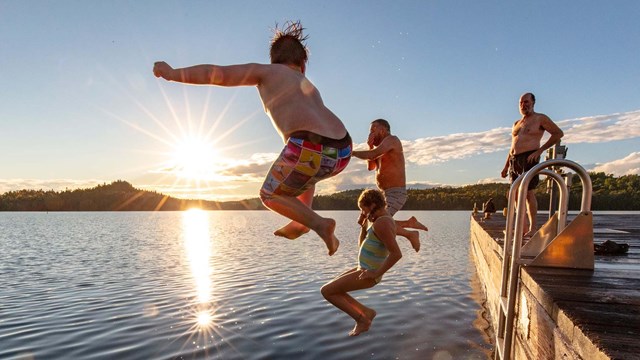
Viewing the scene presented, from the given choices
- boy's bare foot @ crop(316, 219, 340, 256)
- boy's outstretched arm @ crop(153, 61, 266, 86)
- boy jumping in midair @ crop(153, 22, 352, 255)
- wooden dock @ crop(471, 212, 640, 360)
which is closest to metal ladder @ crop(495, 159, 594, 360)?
wooden dock @ crop(471, 212, 640, 360)

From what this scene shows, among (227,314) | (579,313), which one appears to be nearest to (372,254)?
(579,313)

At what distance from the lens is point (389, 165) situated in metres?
4.56

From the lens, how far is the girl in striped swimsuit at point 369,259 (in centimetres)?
370

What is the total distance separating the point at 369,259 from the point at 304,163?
121 cm

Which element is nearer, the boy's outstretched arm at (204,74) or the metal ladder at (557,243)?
the boy's outstretched arm at (204,74)

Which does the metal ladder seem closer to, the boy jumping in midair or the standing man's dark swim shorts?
the standing man's dark swim shorts

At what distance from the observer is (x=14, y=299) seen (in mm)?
16922

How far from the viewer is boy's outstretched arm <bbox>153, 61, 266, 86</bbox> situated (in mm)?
2934

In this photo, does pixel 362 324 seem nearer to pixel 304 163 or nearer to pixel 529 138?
pixel 304 163

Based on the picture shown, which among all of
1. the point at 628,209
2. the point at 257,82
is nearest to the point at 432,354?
the point at 257,82

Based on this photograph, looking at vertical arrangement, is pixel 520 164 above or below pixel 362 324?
above

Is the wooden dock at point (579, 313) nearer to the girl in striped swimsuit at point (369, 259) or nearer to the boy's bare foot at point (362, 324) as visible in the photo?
the girl in striped swimsuit at point (369, 259)

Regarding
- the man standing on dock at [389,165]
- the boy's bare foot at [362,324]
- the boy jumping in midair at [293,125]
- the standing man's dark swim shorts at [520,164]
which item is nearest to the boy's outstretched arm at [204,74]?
the boy jumping in midair at [293,125]

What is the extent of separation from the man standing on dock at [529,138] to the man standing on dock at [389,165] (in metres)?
4.38
